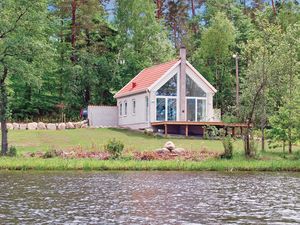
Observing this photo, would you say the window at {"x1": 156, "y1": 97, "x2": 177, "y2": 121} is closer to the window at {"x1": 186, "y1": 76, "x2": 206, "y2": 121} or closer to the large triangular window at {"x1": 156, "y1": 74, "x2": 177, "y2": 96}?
the large triangular window at {"x1": 156, "y1": 74, "x2": 177, "y2": 96}

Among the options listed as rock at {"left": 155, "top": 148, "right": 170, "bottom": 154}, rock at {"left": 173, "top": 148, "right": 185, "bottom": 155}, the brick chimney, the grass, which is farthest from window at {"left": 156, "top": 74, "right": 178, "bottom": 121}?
rock at {"left": 155, "top": 148, "right": 170, "bottom": 154}

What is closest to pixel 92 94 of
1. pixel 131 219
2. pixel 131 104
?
pixel 131 104

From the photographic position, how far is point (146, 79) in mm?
43750

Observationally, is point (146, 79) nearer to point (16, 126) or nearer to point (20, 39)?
point (16, 126)

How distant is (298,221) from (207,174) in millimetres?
11452

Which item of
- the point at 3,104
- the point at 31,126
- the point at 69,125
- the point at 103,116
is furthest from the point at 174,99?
the point at 3,104

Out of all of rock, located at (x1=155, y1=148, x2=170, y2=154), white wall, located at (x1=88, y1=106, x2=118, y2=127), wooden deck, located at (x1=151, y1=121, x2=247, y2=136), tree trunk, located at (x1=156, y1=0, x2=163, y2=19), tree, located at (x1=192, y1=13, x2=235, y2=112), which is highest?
tree trunk, located at (x1=156, y1=0, x2=163, y2=19)

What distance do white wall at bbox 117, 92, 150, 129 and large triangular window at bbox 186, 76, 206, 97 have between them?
3336 millimetres

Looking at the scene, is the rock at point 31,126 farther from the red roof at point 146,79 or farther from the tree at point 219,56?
the tree at point 219,56

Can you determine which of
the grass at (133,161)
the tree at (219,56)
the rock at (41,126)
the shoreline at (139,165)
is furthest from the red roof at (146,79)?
the shoreline at (139,165)

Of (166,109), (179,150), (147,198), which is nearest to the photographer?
(147,198)

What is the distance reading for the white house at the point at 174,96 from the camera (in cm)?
4150

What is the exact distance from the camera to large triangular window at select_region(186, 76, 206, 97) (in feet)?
140

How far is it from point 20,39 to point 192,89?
18.7m
